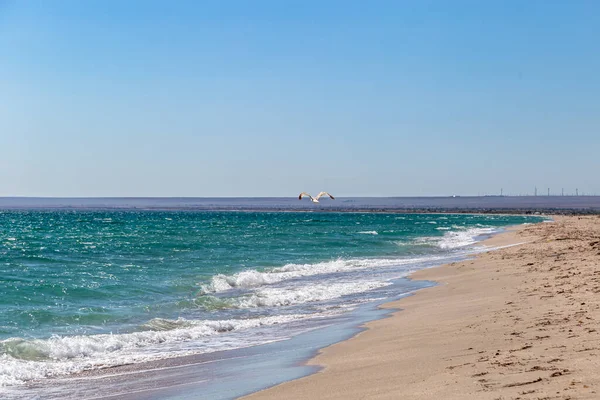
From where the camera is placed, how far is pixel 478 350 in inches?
382

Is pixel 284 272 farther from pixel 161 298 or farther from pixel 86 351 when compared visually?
pixel 86 351

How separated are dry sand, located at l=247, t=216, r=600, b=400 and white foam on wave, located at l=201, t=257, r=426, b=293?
8.22 metres

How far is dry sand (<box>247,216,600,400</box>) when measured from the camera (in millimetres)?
7316

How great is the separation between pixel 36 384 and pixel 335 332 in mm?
6057

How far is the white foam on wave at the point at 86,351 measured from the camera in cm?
1155

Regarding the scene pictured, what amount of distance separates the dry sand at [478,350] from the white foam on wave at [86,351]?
11.8ft

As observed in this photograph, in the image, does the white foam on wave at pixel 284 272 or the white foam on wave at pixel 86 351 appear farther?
the white foam on wave at pixel 284 272

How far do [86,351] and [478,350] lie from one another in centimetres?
756

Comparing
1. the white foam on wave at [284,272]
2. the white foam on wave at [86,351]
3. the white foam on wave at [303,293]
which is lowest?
the white foam on wave at [284,272]

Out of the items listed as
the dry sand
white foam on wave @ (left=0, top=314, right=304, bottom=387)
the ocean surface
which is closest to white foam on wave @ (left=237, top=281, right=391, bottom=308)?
the ocean surface

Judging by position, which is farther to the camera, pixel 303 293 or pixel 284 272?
pixel 284 272

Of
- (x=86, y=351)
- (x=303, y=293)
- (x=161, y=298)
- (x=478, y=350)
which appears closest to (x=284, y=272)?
(x=303, y=293)

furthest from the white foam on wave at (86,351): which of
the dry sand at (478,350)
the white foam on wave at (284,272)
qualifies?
the white foam on wave at (284,272)

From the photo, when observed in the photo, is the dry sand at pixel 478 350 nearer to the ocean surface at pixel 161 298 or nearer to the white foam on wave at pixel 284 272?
A: the ocean surface at pixel 161 298
